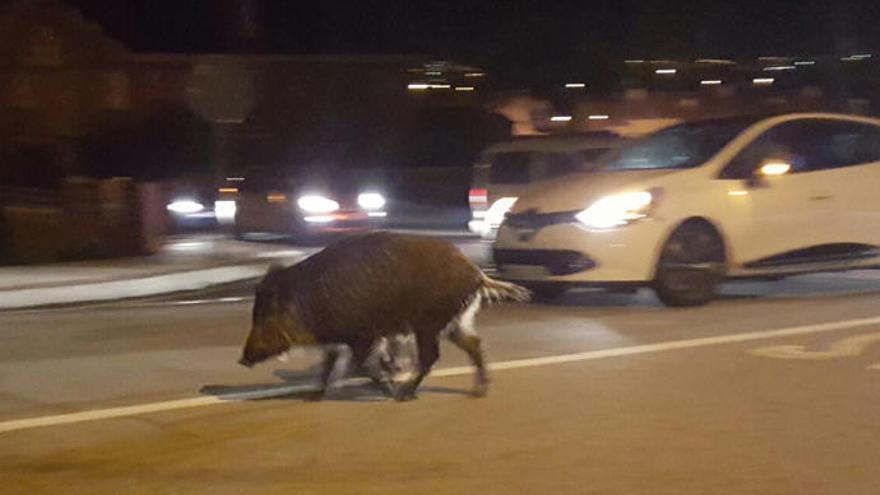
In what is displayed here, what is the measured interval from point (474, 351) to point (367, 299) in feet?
2.73

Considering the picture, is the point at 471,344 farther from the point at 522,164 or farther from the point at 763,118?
the point at 522,164

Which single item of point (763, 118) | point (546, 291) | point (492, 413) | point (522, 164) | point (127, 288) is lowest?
point (127, 288)

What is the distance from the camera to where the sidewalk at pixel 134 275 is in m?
17.2

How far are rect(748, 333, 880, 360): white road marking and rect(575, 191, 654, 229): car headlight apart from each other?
2.26 metres

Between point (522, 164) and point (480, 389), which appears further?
point (522, 164)

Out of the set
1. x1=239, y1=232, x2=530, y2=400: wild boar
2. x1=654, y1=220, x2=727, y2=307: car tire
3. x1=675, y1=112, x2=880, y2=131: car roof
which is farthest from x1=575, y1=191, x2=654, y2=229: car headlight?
x1=239, y1=232, x2=530, y2=400: wild boar

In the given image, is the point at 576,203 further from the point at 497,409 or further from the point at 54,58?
the point at 54,58

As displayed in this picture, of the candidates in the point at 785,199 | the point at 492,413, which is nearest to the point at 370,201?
the point at 785,199

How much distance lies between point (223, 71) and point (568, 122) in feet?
64.2

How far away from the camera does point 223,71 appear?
82.6 ft

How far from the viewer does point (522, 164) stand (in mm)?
22922

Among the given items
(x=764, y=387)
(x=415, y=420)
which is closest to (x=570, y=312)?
(x=764, y=387)

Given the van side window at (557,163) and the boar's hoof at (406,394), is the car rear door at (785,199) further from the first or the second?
the van side window at (557,163)

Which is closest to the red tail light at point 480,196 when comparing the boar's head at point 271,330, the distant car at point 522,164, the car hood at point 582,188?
the distant car at point 522,164
